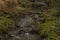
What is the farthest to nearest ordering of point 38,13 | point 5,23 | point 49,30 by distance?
point 38,13, point 5,23, point 49,30

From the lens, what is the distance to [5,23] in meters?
5.25

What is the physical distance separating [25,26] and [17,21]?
320 mm

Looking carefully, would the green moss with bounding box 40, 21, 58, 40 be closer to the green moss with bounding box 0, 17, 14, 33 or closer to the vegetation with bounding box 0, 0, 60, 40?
the vegetation with bounding box 0, 0, 60, 40

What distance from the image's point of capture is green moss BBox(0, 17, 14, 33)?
510 cm

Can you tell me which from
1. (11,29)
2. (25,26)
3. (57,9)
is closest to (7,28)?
(11,29)

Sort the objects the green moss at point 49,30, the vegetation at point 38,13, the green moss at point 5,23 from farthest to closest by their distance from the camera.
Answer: the green moss at point 5,23 → the vegetation at point 38,13 → the green moss at point 49,30

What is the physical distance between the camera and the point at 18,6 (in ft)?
20.1

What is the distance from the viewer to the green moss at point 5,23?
510cm

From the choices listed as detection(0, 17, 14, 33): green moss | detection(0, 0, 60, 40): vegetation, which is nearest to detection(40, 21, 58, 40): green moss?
detection(0, 0, 60, 40): vegetation

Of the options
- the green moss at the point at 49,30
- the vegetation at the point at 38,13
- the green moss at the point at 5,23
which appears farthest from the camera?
the green moss at the point at 5,23

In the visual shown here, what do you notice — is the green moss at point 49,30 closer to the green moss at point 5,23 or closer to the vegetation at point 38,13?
the vegetation at point 38,13

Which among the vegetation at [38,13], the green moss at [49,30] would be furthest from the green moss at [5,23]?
the green moss at [49,30]

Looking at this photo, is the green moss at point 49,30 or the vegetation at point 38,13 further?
the vegetation at point 38,13

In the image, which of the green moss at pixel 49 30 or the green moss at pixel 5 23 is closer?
the green moss at pixel 49 30
